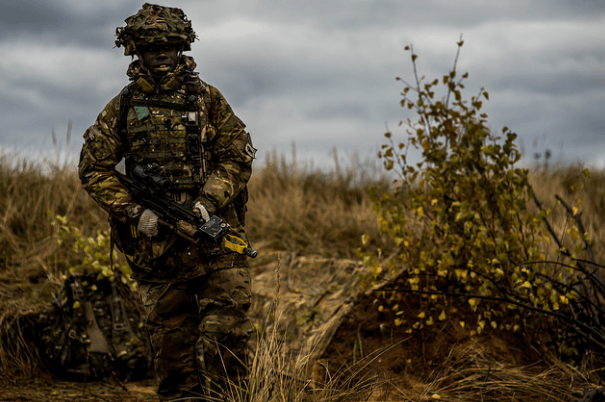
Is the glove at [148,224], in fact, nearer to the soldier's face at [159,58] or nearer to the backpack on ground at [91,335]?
the soldier's face at [159,58]

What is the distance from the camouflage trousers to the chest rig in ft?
1.93

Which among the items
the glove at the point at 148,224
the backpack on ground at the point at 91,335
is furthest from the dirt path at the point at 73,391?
the glove at the point at 148,224

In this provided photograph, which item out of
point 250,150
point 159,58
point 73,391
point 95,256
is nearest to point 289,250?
point 95,256

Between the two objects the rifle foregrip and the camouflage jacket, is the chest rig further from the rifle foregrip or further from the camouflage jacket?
the rifle foregrip

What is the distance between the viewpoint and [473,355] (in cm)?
477

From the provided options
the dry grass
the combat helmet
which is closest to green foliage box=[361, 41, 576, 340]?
the dry grass

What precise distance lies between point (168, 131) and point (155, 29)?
23.3 inches

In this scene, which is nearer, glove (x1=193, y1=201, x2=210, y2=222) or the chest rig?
glove (x1=193, y1=201, x2=210, y2=222)

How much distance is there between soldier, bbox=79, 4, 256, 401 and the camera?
12.6 feet

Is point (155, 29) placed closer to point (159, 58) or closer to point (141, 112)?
point (159, 58)

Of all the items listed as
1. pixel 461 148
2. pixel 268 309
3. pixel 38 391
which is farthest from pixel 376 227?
pixel 38 391

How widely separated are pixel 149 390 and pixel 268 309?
3.79 ft

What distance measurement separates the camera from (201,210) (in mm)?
3732

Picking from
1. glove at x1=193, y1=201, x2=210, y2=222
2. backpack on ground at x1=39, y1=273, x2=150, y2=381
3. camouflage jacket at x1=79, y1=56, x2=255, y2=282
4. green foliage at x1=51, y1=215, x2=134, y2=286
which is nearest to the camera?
glove at x1=193, y1=201, x2=210, y2=222
